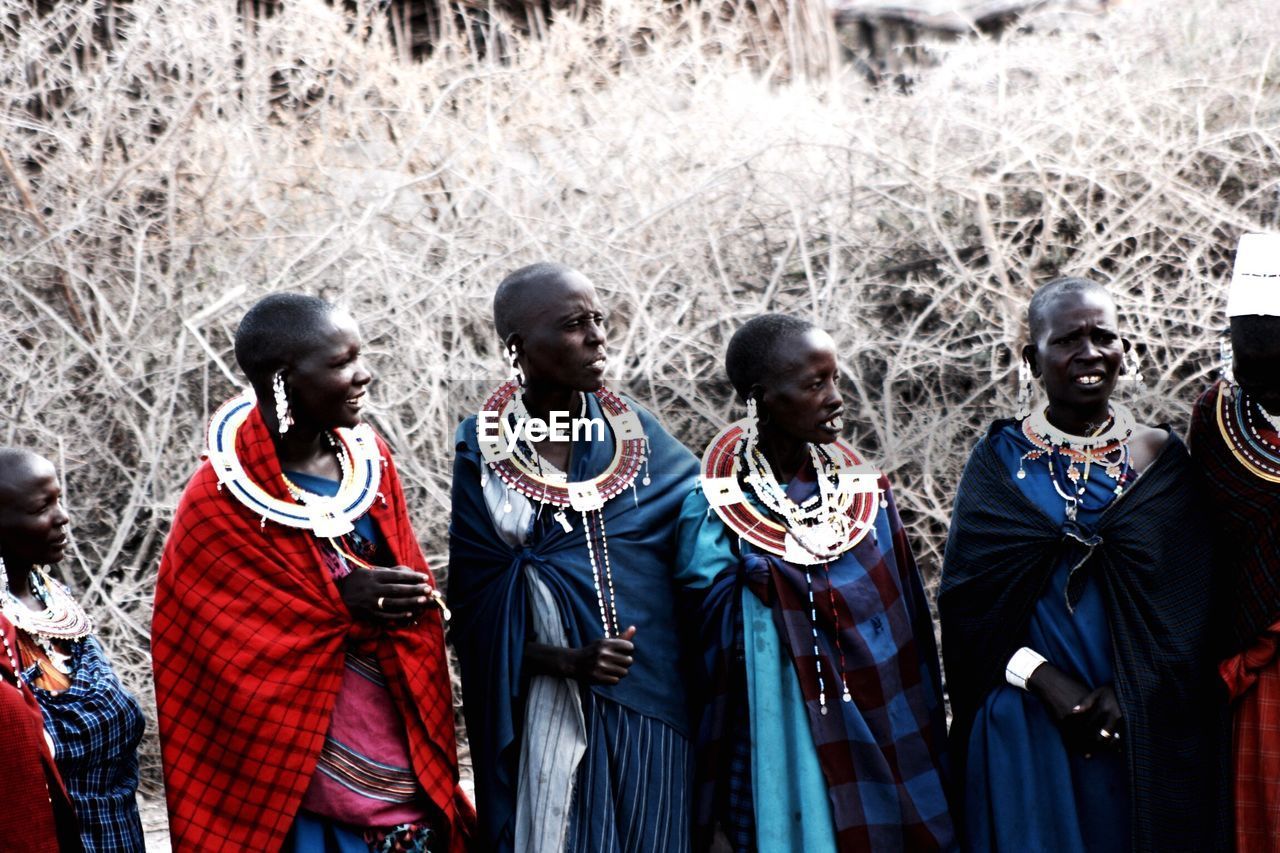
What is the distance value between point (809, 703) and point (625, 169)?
4008 millimetres

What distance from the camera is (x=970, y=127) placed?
695 cm

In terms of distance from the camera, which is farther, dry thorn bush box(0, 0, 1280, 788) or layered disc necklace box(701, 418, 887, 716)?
dry thorn bush box(0, 0, 1280, 788)

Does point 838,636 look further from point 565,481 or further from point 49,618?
point 49,618

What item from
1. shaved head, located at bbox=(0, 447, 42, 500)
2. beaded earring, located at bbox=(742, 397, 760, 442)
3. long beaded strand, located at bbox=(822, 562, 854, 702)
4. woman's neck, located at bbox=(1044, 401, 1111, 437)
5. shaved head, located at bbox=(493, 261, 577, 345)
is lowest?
long beaded strand, located at bbox=(822, 562, 854, 702)

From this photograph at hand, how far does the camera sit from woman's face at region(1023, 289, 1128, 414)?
3742 mm

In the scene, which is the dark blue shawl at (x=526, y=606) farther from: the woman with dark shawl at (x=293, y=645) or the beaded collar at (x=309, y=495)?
Result: the beaded collar at (x=309, y=495)

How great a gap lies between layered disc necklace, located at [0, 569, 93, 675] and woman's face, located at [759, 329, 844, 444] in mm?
1870

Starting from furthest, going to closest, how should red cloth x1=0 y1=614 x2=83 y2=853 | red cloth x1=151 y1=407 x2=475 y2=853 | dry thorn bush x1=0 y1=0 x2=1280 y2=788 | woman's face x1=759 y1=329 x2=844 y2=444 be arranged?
dry thorn bush x1=0 y1=0 x2=1280 y2=788
woman's face x1=759 y1=329 x2=844 y2=444
red cloth x1=151 y1=407 x2=475 y2=853
red cloth x1=0 y1=614 x2=83 y2=853

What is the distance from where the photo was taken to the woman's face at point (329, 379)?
3.59m

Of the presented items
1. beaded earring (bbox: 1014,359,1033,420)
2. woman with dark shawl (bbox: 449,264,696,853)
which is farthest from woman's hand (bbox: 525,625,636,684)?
beaded earring (bbox: 1014,359,1033,420)

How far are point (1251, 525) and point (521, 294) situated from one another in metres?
1.94

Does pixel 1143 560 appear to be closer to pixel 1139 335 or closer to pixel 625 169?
pixel 1139 335

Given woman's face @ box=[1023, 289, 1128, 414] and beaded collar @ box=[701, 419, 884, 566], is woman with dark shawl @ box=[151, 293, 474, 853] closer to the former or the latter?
beaded collar @ box=[701, 419, 884, 566]

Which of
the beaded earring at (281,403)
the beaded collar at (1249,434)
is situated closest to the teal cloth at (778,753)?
the beaded earring at (281,403)
